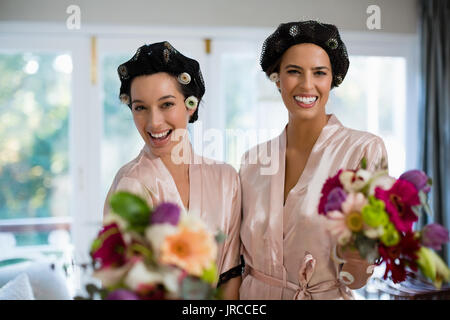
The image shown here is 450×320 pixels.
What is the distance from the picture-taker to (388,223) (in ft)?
A: 1.64

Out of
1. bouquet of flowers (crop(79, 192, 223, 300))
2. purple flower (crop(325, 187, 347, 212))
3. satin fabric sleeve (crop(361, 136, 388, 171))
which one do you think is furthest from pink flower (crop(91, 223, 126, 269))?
satin fabric sleeve (crop(361, 136, 388, 171))

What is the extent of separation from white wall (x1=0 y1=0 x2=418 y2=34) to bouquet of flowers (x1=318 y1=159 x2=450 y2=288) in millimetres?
443

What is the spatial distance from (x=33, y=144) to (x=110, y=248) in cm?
128

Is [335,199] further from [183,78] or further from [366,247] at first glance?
[183,78]

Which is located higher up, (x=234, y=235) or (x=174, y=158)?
(x=174, y=158)

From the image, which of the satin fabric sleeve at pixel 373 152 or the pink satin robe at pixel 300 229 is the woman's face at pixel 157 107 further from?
the satin fabric sleeve at pixel 373 152

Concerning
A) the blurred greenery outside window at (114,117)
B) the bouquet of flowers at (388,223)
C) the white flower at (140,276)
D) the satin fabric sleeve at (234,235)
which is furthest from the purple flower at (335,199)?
the blurred greenery outside window at (114,117)

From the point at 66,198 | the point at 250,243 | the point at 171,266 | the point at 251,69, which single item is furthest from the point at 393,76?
the point at 66,198

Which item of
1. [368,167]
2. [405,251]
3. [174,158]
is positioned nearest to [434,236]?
→ [405,251]

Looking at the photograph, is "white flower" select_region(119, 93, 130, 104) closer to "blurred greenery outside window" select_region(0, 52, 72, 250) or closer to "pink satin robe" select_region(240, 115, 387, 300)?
"pink satin robe" select_region(240, 115, 387, 300)

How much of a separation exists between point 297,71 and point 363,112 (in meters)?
0.63

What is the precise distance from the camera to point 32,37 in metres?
1.37

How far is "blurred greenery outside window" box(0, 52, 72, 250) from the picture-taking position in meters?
1.51

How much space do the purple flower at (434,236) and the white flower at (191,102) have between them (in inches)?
17.9
